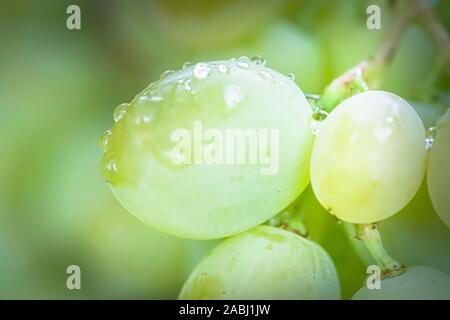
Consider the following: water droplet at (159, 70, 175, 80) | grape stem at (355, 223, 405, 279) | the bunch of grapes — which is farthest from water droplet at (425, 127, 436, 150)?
water droplet at (159, 70, 175, 80)

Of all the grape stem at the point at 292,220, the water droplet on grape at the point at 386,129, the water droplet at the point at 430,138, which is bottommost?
the grape stem at the point at 292,220

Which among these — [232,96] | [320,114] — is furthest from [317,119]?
[232,96]

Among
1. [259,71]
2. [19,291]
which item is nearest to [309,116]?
[259,71]

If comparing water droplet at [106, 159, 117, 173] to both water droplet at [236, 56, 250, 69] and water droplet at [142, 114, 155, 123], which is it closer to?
water droplet at [142, 114, 155, 123]

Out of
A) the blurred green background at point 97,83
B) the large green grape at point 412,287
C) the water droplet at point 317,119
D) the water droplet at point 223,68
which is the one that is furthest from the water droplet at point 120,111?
the large green grape at point 412,287

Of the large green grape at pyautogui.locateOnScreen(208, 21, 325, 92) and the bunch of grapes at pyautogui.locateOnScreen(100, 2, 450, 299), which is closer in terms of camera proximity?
the bunch of grapes at pyautogui.locateOnScreen(100, 2, 450, 299)

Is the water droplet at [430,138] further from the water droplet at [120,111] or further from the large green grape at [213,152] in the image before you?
the water droplet at [120,111]

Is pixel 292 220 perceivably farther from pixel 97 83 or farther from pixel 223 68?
pixel 97 83
